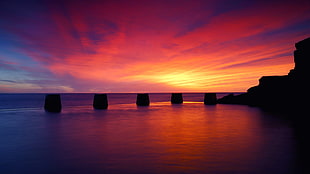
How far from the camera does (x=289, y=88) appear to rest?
23.8 m

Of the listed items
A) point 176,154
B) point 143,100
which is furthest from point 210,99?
point 176,154

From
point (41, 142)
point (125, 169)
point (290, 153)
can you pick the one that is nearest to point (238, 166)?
point (290, 153)

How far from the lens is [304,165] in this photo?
5074 mm

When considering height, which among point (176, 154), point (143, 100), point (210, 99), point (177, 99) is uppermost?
point (143, 100)

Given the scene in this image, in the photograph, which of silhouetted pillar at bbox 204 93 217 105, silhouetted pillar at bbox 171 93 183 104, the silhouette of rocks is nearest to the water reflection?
the silhouette of rocks

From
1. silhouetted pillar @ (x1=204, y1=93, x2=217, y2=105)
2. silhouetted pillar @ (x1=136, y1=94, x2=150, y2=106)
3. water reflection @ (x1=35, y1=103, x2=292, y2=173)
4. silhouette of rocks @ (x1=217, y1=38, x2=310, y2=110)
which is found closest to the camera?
water reflection @ (x1=35, y1=103, x2=292, y2=173)

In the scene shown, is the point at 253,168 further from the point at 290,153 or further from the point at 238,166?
the point at 290,153

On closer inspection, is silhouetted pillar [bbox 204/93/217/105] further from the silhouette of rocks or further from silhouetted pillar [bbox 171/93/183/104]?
the silhouette of rocks

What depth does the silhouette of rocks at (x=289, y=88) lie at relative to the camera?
73.7ft

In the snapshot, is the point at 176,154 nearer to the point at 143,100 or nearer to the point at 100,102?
the point at 100,102

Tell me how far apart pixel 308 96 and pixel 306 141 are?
55.4 feet

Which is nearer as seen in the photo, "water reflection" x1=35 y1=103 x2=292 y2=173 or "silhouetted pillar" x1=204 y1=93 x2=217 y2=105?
"water reflection" x1=35 y1=103 x2=292 y2=173

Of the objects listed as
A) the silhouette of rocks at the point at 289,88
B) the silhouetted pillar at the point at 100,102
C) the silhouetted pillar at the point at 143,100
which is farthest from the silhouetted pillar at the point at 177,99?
the silhouetted pillar at the point at 100,102

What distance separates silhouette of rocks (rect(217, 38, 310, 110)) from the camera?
884 inches
